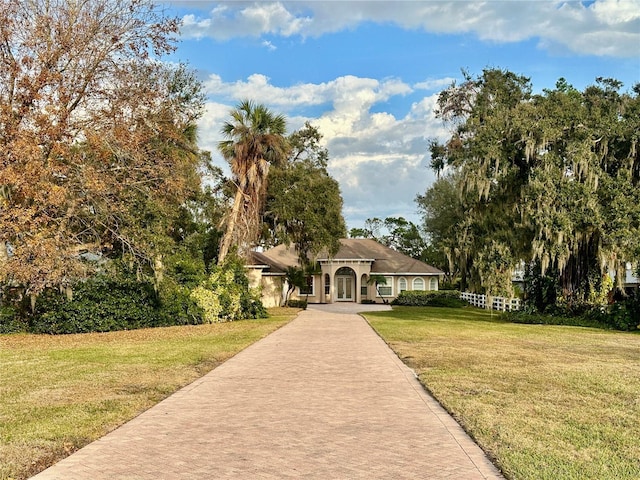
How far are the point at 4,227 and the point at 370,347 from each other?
10254 millimetres

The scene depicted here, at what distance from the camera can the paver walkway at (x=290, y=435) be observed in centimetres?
544

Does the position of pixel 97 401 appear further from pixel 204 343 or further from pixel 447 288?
pixel 447 288

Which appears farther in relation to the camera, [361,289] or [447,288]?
[447,288]

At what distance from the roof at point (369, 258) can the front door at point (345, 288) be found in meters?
2.26

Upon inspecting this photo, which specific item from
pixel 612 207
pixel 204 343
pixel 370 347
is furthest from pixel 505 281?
pixel 204 343

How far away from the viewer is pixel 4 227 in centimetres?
1631

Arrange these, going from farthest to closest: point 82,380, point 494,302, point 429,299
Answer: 1. point 429,299
2. point 494,302
3. point 82,380

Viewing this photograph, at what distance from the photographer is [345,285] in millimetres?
46344

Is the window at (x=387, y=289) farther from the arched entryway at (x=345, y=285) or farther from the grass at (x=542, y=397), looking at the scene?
the grass at (x=542, y=397)

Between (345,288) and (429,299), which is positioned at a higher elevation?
(345,288)

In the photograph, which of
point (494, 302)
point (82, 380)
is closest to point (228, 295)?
point (82, 380)

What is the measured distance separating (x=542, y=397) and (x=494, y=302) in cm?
2682

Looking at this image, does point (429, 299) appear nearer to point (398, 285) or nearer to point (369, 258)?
point (398, 285)

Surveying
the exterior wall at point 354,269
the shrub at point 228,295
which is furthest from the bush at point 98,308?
the exterior wall at point 354,269
